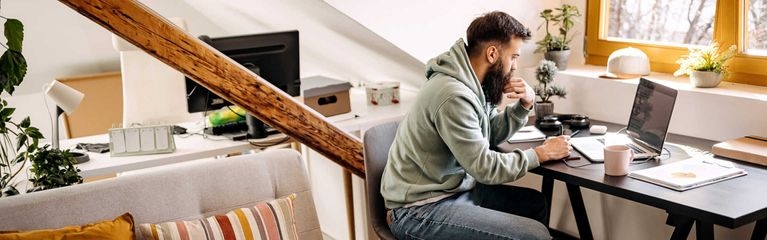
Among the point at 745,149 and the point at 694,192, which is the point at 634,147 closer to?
the point at 745,149

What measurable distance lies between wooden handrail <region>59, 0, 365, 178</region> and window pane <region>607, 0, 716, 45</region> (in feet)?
4.98

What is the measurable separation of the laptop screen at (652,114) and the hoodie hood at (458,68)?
60cm

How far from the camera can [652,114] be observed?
264cm

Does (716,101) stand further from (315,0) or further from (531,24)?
(315,0)

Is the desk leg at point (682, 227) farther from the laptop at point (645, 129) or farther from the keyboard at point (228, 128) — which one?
the keyboard at point (228, 128)

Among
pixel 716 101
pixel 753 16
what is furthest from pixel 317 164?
pixel 753 16

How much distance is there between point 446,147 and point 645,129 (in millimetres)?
750

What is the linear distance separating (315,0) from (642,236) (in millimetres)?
1662

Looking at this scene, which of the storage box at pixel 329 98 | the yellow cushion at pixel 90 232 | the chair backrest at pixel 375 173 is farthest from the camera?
the storage box at pixel 329 98

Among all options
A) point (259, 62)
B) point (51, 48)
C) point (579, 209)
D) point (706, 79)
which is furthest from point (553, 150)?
point (51, 48)

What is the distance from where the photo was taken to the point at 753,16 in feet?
9.96

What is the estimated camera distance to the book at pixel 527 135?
9.23 ft

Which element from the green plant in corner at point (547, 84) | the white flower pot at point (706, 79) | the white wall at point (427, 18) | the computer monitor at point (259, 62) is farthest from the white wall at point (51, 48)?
the white flower pot at point (706, 79)

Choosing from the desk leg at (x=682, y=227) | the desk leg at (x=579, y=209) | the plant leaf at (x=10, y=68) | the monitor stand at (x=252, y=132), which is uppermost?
the plant leaf at (x=10, y=68)
